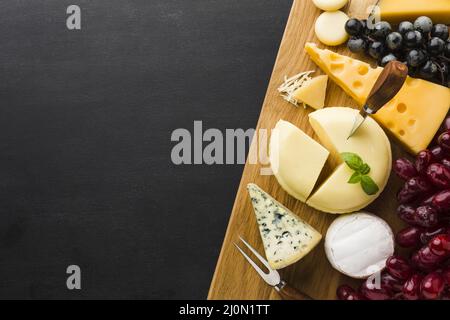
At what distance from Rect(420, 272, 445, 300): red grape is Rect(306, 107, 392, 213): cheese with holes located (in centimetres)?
29

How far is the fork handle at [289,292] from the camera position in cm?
150

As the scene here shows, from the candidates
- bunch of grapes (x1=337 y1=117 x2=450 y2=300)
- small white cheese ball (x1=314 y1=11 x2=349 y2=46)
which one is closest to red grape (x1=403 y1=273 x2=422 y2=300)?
bunch of grapes (x1=337 y1=117 x2=450 y2=300)

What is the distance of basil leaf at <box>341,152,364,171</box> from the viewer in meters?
1.44

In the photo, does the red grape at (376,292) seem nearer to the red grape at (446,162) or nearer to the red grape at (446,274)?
the red grape at (446,274)

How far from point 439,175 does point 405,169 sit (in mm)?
100

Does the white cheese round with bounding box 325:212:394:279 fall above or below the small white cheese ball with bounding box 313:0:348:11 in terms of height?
below

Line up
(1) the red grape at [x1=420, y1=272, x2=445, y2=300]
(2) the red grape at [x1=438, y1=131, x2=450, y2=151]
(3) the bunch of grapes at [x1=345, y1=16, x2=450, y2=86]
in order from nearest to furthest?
(1) the red grape at [x1=420, y1=272, x2=445, y2=300] < (2) the red grape at [x1=438, y1=131, x2=450, y2=151] < (3) the bunch of grapes at [x1=345, y1=16, x2=450, y2=86]

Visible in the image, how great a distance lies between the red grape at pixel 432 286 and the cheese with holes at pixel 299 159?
38cm

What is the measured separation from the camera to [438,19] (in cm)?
156

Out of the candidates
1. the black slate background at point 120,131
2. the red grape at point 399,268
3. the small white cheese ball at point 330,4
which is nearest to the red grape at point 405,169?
the red grape at point 399,268

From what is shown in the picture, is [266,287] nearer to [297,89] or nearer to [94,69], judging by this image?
[297,89]

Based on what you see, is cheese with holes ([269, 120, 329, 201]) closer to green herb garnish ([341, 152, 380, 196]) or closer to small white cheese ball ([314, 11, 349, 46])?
A: green herb garnish ([341, 152, 380, 196])
